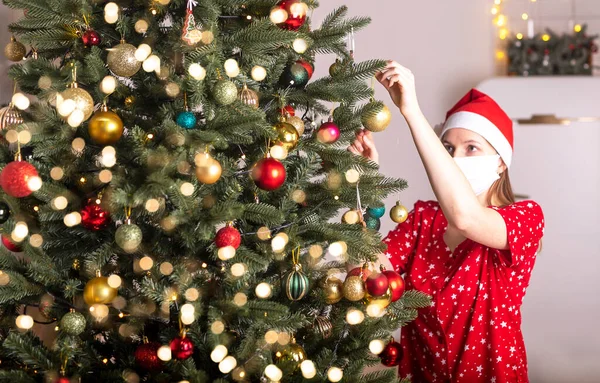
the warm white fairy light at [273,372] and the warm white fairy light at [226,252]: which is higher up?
the warm white fairy light at [226,252]

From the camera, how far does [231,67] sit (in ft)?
3.79

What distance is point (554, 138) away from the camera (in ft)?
11.3

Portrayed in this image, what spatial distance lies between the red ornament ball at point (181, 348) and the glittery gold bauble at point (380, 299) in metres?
0.35

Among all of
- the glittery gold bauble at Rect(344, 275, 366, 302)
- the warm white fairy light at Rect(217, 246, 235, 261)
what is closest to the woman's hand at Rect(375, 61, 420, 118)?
the glittery gold bauble at Rect(344, 275, 366, 302)

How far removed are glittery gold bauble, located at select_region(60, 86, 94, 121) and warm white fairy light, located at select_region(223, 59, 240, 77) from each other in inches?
9.4

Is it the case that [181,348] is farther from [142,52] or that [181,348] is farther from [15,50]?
[15,50]

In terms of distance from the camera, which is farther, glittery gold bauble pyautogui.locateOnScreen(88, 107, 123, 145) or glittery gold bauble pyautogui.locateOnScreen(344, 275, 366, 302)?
glittery gold bauble pyautogui.locateOnScreen(344, 275, 366, 302)

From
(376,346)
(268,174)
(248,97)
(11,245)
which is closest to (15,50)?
(11,245)

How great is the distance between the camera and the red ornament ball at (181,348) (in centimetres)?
113

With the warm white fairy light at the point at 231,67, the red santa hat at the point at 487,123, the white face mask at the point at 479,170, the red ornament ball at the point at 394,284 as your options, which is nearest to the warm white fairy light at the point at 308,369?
the red ornament ball at the point at 394,284

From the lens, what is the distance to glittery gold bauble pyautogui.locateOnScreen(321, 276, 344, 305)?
49.9 inches

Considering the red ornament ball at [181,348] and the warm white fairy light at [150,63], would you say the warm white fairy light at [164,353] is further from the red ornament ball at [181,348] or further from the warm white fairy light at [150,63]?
the warm white fairy light at [150,63]

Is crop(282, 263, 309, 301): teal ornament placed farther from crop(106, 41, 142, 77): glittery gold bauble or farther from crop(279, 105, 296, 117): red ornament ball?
crop(106, 41, 142, 77): glittery gold bauble

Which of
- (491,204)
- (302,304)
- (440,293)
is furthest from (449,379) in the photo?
A: (302,304)
